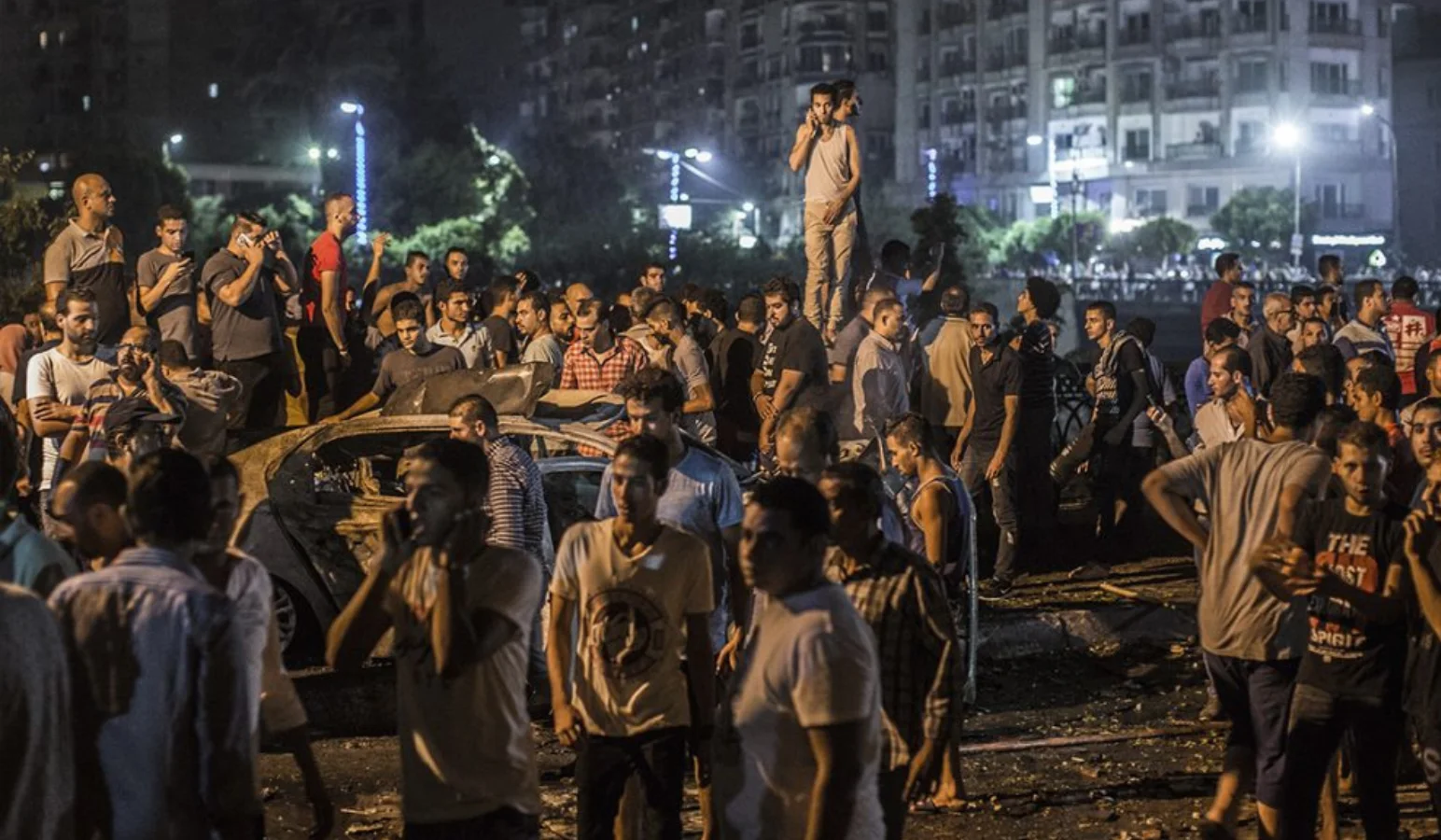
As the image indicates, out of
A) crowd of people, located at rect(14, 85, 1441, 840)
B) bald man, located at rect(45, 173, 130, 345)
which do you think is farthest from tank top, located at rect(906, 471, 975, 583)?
bald man, located at rect(45, 173, 130, 345)

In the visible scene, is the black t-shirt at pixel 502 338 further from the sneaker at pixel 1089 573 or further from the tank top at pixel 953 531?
the tank top at pixel 953 531

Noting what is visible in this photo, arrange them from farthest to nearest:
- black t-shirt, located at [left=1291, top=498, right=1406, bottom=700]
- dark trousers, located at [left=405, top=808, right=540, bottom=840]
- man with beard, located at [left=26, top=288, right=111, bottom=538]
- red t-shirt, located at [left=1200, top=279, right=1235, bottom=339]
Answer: red t-shirt, located at [left=1200, top=279, right=1235, bottom=339], man with beard, located at [left=26, top=288, right=111, bottom=538], black t-shirt, located at [left=1291, top=498, right=1406, bottom=700], dark trousers, located at [left=405, top=808, right=540, bottom=840]

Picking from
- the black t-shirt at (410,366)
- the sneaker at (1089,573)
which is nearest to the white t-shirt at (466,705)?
the black t-shirt at (410,366)

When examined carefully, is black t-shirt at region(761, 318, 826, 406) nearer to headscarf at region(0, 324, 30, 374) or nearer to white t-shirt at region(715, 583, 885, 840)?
headscarf at region(0, 324, 30, 374)

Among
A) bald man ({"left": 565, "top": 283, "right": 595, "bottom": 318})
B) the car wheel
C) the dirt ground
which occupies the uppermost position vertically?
bald man ({"left": 565, "top": 283, "right": 595, "bottom": 318})

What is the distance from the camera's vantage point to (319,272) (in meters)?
15.6

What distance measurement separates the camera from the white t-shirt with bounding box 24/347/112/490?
1071 centimetres

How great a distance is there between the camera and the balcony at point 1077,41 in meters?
106

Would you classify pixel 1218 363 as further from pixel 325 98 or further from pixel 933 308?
pixel 325 98

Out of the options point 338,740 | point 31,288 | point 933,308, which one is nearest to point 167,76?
point 31,288

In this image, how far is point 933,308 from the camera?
18.4m

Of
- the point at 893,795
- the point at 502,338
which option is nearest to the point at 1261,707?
the point at 893,795

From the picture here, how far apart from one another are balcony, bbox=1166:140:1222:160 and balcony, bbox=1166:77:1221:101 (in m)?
2.22

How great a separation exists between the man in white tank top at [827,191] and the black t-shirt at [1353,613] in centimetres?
871
